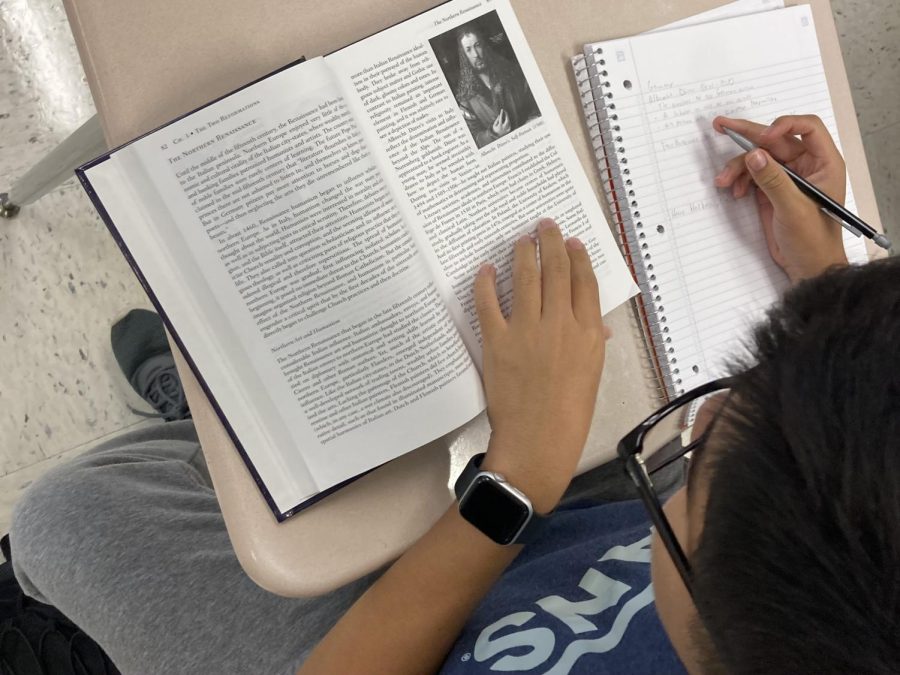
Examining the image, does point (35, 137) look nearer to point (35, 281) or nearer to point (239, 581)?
point (35, 281)

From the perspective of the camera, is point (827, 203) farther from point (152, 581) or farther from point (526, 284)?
point (152, 581)

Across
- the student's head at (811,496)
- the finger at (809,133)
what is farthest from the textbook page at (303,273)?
the finger at (809,133)

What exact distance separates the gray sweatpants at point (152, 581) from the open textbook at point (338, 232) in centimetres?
23

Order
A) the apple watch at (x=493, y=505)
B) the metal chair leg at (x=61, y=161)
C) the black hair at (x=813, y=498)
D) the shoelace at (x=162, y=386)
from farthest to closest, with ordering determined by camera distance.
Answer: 1. the shoelace at (x=162, y=386)
2. the metal chair leg at (x=61, y=161)
3. the apple watch at (x=493, y=505)
4. the black hair at (x=813, y=498)

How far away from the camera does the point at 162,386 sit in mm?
952

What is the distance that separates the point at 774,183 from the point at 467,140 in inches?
10.4

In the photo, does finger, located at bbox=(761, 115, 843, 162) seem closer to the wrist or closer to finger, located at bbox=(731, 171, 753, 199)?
finger, located at bbox=(731, 171, 753, 199)

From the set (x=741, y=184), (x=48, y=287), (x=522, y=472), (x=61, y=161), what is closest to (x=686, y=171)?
(x=741, y=184)

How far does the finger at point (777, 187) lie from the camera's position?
1.70 feet

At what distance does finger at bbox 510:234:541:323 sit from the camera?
47cm

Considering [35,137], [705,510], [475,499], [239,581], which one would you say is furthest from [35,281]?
[705,510]

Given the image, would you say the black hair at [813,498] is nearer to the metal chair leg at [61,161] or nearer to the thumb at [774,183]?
the thumb at [774,183]

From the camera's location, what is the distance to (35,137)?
0.96 m

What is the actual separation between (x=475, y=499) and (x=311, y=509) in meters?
0.12
